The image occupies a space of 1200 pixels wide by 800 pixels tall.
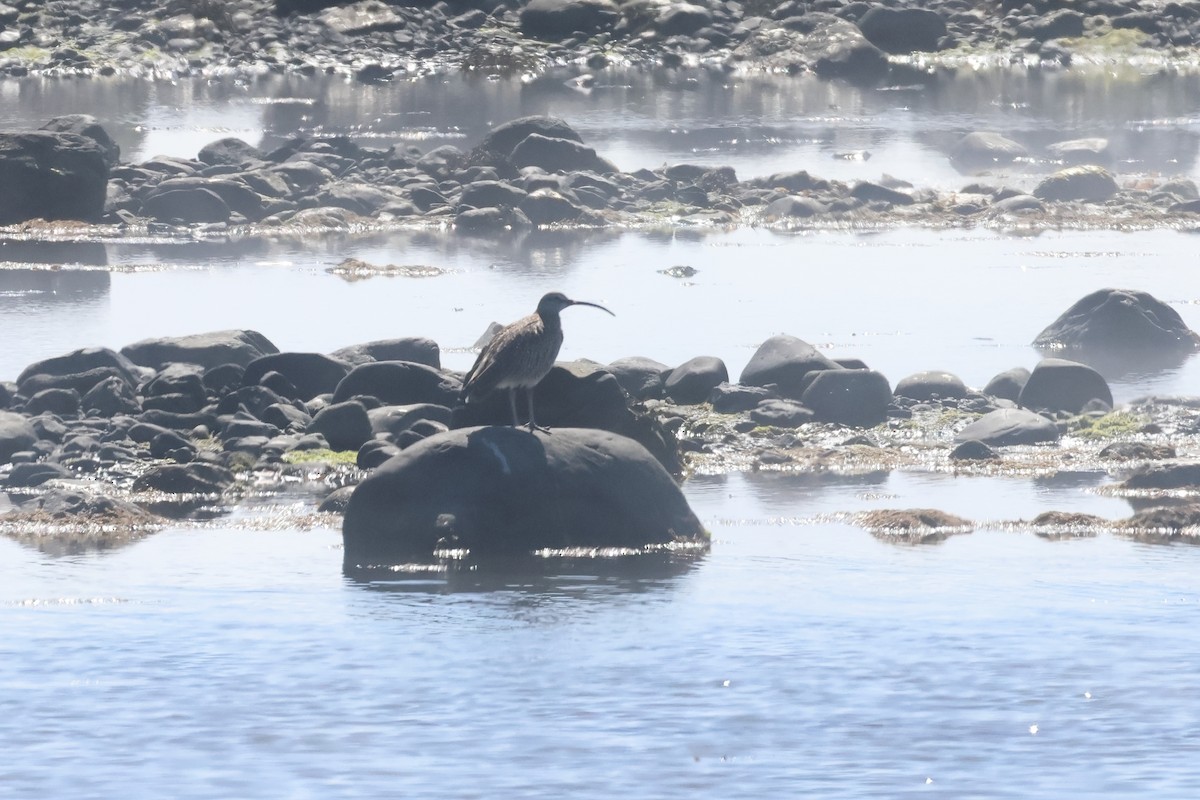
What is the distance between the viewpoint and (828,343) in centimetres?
2488

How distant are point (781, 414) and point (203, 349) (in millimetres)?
6194

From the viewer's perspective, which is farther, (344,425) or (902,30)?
(902,30)

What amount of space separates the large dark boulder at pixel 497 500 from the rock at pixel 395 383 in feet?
15.8

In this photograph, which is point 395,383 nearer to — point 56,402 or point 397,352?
point 397,352

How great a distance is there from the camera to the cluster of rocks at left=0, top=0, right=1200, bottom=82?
7269 cm

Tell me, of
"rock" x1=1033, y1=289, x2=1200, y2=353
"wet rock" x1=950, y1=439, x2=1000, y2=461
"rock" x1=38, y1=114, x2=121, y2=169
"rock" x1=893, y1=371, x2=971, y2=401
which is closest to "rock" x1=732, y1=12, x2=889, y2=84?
"rock" x1=38, y1=114, x2=121, y2=169

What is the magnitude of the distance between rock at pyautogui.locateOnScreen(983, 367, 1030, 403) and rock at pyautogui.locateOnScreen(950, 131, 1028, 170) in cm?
2741

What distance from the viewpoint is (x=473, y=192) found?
3953 cm

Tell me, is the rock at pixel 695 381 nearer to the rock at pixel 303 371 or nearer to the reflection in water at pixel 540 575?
the rock at pixel 303 371

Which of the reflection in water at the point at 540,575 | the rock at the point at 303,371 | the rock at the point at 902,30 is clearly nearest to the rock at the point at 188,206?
the rock at the point at 303,371

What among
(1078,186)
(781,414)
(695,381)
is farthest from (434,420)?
(1078,186)

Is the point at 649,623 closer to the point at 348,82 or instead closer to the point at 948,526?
the point at 948,526

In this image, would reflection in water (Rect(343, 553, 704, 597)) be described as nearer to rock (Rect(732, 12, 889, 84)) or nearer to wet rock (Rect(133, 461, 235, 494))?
wet rock (Rect(133, 461, 235, 494))

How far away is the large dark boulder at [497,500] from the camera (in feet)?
47.9
